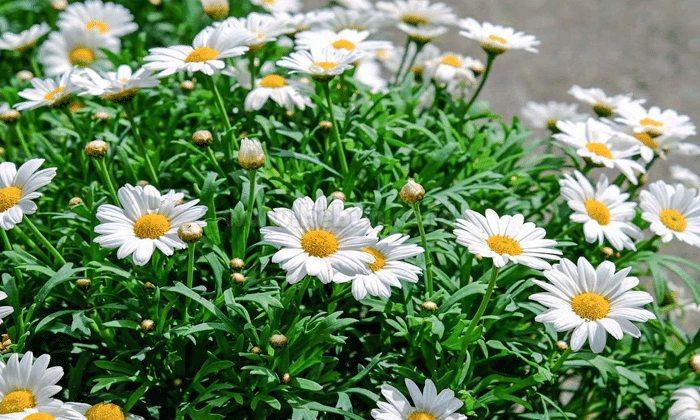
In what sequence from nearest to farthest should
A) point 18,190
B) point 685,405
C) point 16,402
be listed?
point 16,402, point 18,190, point 685,405

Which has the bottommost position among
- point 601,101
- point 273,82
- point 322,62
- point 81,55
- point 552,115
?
point 81,55

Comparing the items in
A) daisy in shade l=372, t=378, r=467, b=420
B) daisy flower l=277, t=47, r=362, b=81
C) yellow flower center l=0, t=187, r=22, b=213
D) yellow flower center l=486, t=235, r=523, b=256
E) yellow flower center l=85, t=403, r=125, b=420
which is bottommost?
yellow flower center l=85, t=403, r=125, b=420

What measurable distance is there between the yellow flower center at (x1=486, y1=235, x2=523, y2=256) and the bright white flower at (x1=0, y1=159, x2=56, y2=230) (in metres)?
0.88

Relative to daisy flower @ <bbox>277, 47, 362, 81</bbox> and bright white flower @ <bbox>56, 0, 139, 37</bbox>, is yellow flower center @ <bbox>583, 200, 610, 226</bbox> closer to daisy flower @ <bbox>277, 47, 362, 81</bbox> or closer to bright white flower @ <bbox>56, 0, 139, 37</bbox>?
daisy flower @ <bbox>277, 47, 362, 81</bbox>

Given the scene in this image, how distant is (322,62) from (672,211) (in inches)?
36.6

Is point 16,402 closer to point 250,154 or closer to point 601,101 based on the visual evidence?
point 250,154

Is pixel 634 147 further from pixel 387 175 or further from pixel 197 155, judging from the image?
pixel 197 155

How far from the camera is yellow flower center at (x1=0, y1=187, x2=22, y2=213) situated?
4.71 ft

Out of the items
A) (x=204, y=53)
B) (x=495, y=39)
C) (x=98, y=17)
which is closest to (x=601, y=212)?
(x=495, y=39)

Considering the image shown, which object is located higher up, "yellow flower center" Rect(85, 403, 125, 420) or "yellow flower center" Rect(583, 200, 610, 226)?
"yellow flower center" Rect(583, 200, 610, 226)

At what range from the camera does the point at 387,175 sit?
184cm

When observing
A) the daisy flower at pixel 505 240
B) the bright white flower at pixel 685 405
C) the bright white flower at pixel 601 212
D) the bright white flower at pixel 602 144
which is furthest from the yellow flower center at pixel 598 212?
the bright white flower at pixel 685 405

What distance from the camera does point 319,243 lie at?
136cm

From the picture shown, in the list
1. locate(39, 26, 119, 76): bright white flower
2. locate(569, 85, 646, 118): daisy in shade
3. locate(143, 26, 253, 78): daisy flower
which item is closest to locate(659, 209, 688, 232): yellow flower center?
locate(569, 85, 646, 118): daisy in shade
